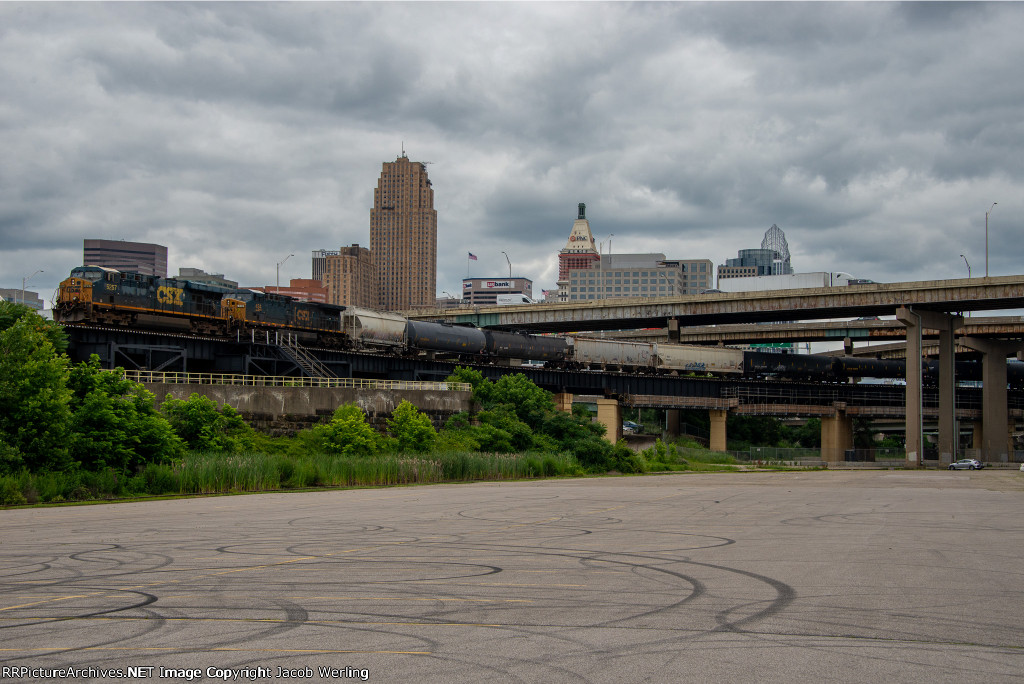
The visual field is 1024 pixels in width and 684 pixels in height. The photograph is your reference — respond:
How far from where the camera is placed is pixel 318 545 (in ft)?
57.0

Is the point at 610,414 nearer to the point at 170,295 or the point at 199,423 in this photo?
the point at 170,295

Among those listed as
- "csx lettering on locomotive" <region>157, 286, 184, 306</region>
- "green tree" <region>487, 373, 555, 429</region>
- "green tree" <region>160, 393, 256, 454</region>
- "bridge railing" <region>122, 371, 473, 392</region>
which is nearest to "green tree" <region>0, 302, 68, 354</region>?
"bridge railing" <region>122, 371, 473, 392</region>


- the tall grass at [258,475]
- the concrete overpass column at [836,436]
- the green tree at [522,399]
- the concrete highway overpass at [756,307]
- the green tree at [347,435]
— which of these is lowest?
the concrete overpass column at [836,436]

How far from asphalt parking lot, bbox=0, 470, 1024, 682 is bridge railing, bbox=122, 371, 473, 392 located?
74.8ft

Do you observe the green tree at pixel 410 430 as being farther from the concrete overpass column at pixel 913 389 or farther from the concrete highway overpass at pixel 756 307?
the concrete overpass column at pixel 913 389

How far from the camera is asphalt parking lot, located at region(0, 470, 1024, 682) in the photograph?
8.38 metres

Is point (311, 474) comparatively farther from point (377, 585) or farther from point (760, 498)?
point (377, 585)

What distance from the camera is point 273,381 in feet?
160

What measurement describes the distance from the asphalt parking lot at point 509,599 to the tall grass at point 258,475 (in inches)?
266

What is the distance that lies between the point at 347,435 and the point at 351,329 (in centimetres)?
1844

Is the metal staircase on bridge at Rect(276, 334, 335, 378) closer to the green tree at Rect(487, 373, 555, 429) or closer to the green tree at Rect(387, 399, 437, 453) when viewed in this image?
the green tree at Rect(387, 399, 437, 453)

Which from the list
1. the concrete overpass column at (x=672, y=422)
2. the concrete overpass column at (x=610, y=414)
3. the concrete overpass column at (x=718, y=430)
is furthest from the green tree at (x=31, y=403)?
the concrete overpass column at (x=672, y=422)

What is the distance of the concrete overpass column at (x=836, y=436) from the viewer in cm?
10194

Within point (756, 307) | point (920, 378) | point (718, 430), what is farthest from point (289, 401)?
point (920, 378)
